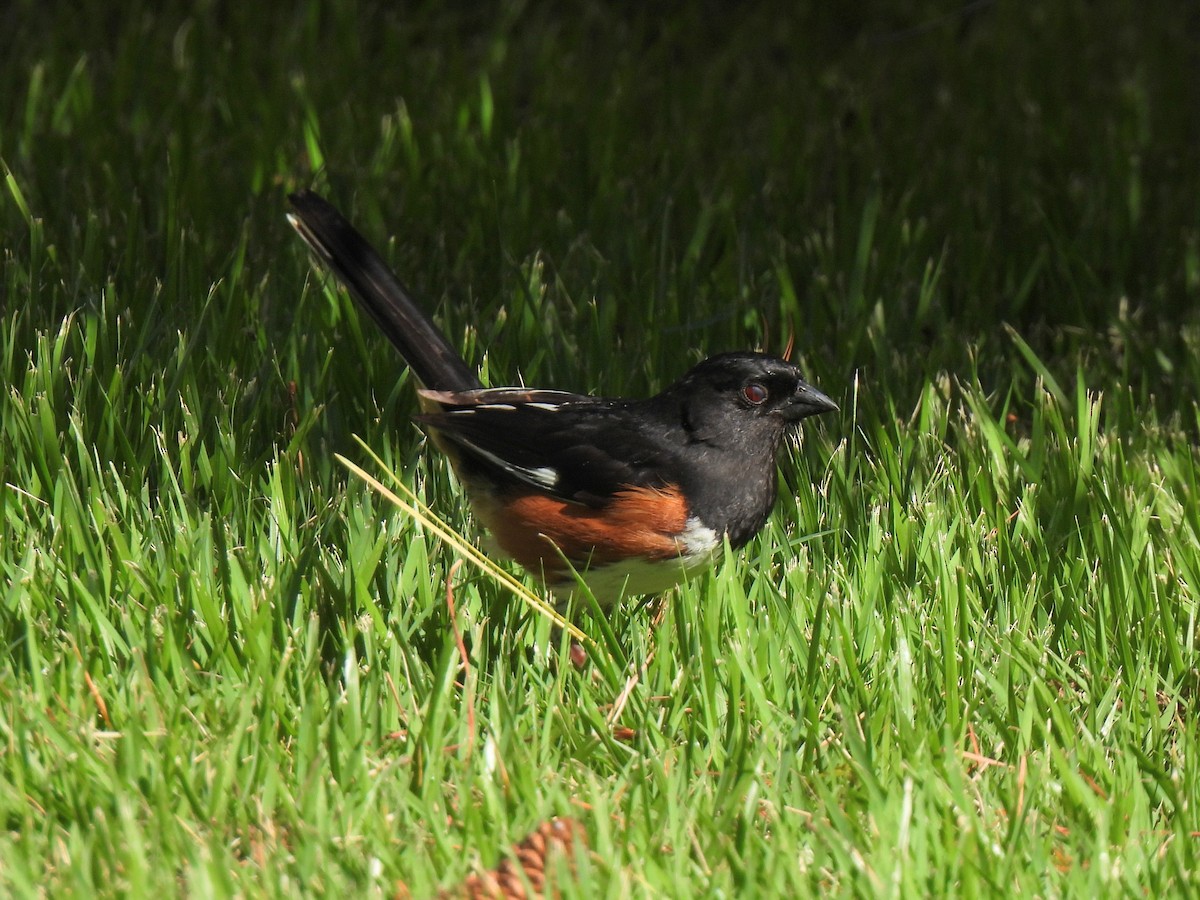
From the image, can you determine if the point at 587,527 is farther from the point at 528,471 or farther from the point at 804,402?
the point at 804,402

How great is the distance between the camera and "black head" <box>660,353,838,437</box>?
11.0 feet

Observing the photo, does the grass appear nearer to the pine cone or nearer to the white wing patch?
the pine cone

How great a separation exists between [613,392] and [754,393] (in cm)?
75

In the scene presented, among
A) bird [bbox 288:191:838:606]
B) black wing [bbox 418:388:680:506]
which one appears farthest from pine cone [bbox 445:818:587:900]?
black wing [bbox 418:388:680:506]

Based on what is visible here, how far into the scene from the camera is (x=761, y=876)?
2391 mm

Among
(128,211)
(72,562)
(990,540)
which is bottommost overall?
(990,540)

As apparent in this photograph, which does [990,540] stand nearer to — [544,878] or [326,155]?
[544,878]

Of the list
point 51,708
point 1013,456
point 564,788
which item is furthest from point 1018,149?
point 51,708

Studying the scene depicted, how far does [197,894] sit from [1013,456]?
2.33m

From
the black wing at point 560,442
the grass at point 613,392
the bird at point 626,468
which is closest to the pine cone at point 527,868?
the grass at point 613,392

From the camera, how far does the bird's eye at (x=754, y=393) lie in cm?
335

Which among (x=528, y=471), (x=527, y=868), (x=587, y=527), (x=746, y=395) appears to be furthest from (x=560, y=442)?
(x=527, y=868)

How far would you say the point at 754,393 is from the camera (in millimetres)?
3357

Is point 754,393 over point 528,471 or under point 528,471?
over
